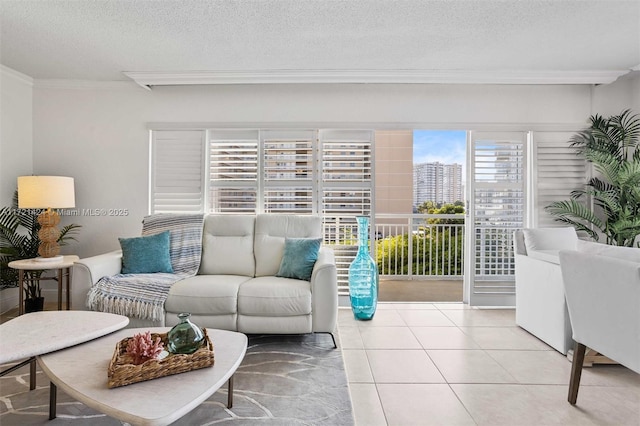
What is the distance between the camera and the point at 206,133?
156 inches

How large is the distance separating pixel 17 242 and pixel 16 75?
1.75 metres

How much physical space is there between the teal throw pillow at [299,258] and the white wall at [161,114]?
147cm

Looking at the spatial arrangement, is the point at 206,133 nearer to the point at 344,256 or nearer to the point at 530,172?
the point at 344,256

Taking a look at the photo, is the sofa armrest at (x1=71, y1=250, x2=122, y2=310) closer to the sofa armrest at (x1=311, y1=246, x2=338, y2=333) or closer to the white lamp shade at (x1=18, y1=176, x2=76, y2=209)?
the white lamp shade at (x1=18, y1=176, x2=76, y2=209)

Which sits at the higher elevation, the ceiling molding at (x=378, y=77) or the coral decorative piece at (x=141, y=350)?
the ceiling molding at (x=378, y=77)

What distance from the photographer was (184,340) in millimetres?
1604

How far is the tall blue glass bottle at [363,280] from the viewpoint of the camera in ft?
11.2

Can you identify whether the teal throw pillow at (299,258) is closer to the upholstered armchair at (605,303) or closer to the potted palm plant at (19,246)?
the upholstered armchair at (605,303)

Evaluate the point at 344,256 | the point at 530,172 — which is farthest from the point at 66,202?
the point at 530,172

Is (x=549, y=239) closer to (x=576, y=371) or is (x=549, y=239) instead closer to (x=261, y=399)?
(x=576, y=371)

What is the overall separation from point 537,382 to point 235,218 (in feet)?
8.95

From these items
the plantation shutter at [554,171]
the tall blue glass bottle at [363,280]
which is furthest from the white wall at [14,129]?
the plantation shutter at [554,171]

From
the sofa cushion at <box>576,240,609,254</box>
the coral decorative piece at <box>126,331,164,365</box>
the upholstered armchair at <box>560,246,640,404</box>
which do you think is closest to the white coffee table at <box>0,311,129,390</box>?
the coral decorative piece at <box>126,331,164,365</box>

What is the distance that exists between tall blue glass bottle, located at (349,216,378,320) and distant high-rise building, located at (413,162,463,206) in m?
2.69
